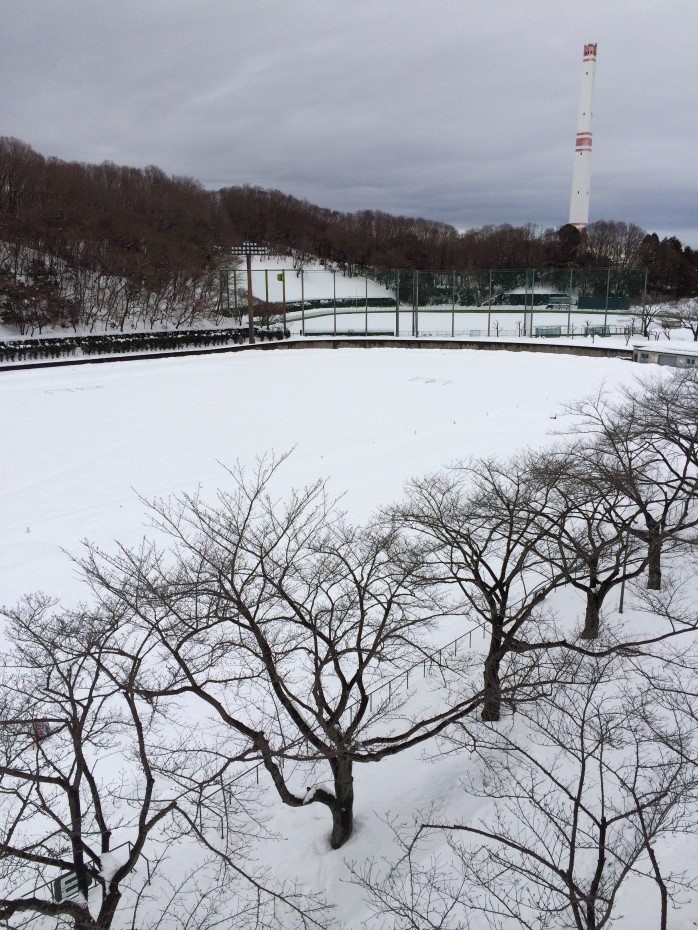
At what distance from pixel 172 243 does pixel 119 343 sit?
18.0 meters

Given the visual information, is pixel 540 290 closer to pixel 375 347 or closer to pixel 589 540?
pixel 375 347

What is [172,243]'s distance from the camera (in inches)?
2149

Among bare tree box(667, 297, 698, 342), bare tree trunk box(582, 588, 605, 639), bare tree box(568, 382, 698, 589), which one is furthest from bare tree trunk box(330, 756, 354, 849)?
bare tree box(667, 297, 698, 342)

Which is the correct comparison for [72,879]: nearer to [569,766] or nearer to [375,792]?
[375,792]

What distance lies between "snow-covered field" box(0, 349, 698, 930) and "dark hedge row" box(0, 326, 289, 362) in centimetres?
446

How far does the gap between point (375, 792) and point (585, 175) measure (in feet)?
239

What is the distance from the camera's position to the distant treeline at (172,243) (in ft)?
151

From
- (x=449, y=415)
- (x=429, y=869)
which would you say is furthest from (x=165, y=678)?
(x=449, y=415)

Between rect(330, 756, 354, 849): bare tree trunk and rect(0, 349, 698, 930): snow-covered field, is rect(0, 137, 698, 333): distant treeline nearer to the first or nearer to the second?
rect(0, 349, 698, 930): snow-covered field

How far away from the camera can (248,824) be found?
809 centimetres

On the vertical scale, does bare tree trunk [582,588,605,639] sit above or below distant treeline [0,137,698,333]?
below

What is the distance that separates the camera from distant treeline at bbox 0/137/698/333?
46156 mm

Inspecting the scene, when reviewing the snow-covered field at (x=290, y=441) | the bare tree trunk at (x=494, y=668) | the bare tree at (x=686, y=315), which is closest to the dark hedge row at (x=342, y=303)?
the snow-covered field at (x=290, y=441)

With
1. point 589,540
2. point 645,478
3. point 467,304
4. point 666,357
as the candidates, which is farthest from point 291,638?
point 467,304
